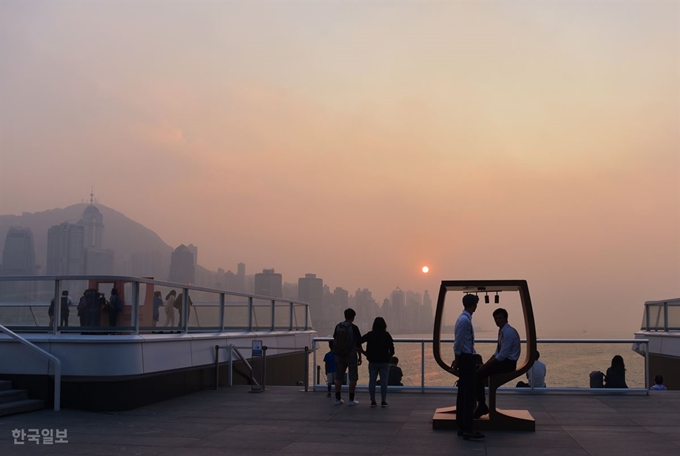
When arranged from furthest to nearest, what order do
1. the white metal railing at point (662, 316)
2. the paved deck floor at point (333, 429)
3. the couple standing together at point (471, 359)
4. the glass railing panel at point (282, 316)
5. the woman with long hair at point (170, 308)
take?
the glass railing panel at point (282, 316) → the white metal railing at point (662, 316) → the woman with long hair at point (170, 308) → the couple standing together at point (471, 359) → the paved deck floor at point (333, 429)

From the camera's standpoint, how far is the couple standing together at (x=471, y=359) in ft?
37.2

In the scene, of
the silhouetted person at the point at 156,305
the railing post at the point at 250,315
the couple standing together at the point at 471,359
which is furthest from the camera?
the railing post at the point at 250,315

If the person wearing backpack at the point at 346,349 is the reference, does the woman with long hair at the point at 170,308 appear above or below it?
above

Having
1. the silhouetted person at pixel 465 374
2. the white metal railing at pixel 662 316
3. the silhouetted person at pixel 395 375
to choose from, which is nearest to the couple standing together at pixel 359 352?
the silhouetted person at pixel 395 375

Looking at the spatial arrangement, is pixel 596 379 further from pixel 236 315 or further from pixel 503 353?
pixel 236 315

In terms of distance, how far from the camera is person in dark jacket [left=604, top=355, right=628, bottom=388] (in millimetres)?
17422

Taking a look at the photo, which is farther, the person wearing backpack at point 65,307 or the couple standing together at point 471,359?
the person wearing backpack at point 65,307

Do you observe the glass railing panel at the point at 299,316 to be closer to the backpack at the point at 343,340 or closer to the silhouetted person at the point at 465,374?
the backpack at the point at 343,340

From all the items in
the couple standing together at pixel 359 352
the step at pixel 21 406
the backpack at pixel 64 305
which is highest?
the backpack at pixel 64 305

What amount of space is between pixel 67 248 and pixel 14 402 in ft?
172

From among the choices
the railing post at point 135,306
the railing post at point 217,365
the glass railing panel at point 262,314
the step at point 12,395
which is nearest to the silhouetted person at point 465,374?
the railing post at point 135,306

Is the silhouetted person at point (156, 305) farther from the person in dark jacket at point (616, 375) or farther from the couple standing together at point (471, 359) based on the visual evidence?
the person in dark jacket at point (616, 375)

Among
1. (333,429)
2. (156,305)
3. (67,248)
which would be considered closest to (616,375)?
(333,429)

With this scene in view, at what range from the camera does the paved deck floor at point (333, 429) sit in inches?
405
